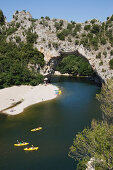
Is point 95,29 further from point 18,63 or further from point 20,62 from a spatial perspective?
point 18,63

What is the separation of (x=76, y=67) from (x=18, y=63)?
42.6m

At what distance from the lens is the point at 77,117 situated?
39344 millimetres

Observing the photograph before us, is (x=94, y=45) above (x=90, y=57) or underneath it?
above

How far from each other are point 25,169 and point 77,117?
733 inches

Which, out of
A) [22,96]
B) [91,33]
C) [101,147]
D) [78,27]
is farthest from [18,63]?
[101,147]

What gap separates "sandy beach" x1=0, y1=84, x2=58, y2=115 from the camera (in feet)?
154

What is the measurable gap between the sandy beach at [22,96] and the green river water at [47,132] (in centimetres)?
299

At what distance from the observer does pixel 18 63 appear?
72625 mm

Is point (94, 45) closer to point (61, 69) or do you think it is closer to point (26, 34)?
point (26, 34)

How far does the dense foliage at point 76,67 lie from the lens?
101188 mm

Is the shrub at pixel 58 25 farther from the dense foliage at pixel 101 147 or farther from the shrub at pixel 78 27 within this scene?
the dense foliage at pixel 101 147

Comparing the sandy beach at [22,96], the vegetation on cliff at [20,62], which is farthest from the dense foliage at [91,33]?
the sandy beach at [22,96]

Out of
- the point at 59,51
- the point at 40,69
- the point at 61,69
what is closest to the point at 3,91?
the point at 40,69

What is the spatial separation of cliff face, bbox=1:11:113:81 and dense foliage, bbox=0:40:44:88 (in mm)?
3599
